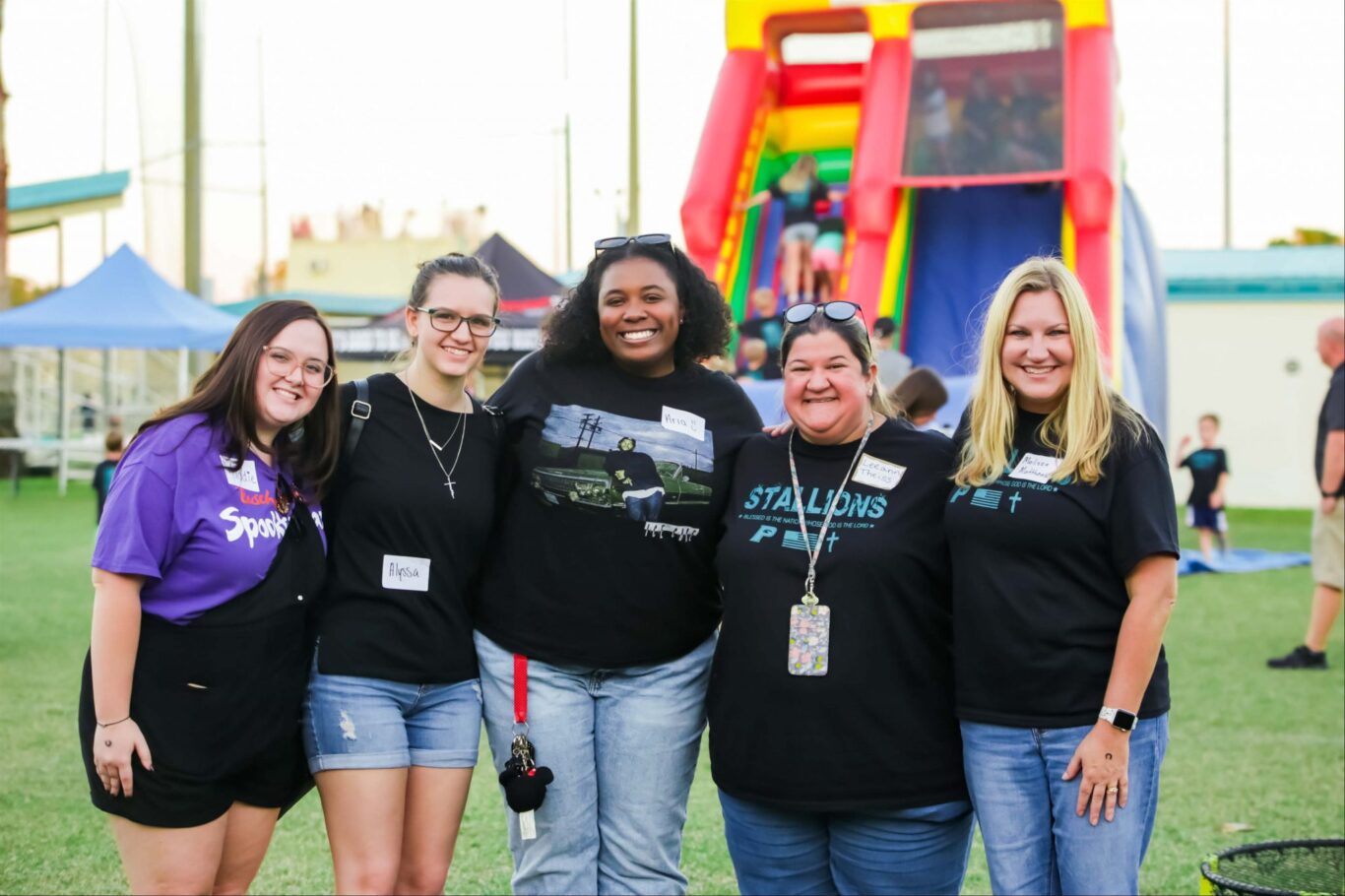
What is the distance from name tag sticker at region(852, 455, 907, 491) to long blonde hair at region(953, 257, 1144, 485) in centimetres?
14

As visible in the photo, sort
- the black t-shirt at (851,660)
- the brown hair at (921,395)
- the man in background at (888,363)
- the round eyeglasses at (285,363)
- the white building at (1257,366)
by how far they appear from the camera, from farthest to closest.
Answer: the white building at (1257,366)
the man in background at (888,363)
the brown hair at (921,395)
the round eyeglasses at (285,363)
the black t-shirt at (851,660)

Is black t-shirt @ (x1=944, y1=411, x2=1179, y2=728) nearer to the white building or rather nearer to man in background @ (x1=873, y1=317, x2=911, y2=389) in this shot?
man in background @ (x1=873, y1=317, x2=911, y2=389)

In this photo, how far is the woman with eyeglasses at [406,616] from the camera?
2.94 m

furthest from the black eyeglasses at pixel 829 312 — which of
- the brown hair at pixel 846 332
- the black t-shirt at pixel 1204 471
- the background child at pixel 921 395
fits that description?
the black t-shirt at pixel 1204 471

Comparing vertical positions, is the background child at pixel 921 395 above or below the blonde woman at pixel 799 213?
below

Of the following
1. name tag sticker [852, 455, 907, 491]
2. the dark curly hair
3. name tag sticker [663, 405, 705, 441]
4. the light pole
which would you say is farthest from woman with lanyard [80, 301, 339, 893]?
the light pole

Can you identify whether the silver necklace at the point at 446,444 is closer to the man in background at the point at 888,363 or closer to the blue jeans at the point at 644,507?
the blue jeans at the point at 644,507

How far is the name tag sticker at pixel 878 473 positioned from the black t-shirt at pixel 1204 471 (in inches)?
388

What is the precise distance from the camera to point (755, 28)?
11.2 m

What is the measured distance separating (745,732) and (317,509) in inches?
42.4

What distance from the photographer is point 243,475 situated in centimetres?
284

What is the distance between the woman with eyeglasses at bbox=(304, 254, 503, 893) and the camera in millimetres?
2939

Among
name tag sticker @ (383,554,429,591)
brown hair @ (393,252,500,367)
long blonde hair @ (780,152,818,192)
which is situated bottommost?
name tag sticker @ (383,554,429,591)

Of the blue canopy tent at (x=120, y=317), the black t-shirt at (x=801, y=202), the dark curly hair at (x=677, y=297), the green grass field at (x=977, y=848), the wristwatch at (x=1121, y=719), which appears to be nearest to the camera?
the wristwatch at (x=1121, y=719)
